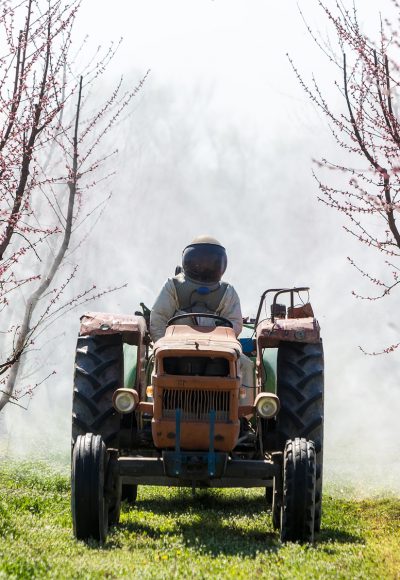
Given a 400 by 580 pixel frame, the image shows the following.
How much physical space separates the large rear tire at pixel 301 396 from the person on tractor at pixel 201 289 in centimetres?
64

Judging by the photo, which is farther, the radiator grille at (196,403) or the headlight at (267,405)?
the headlight at (267,405)

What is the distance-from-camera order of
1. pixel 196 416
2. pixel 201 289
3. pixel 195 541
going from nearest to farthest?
pixel 195 541 < pixel 196 416 < pixel 201 289

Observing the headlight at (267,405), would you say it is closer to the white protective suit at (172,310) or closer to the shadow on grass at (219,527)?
the white protective suit at (172,310)

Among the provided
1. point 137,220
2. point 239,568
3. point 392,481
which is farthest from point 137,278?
point 239,568

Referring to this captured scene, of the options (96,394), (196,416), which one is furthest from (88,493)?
(96,394)

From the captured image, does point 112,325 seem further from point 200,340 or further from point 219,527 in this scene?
point 219,527

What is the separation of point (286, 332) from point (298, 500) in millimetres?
1740

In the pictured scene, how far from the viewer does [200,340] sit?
22.7ft

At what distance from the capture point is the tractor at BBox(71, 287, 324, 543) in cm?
657

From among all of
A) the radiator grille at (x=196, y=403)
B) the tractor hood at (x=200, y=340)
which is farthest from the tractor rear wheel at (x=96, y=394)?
the radiator grille at (x=196, y=403)

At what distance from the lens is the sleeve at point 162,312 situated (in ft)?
26.4

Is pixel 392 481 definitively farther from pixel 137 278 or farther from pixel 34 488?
pixel 137 278

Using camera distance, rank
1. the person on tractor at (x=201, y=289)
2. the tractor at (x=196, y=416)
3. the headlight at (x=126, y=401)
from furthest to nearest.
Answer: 1. the person on tractor at (x=201, y=289)
2. the headlight at (x=126, y=401)
3. the tractor at (x=196, y=416)

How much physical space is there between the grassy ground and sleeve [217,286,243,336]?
1.85 metres
